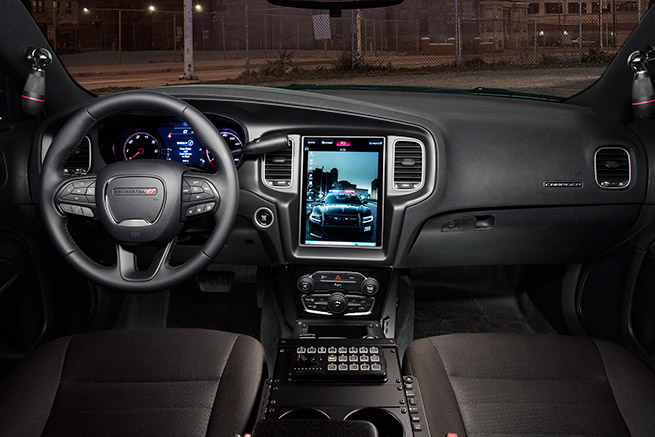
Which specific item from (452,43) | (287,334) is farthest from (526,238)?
(452,43)

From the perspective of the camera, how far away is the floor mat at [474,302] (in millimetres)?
3297

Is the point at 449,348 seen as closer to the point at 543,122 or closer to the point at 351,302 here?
the point at 351,302

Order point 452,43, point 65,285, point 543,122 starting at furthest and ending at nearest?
point 452,43, point 65,285, point 543,122

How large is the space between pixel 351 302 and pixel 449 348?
608mm

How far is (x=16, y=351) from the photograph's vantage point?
264 centimetres

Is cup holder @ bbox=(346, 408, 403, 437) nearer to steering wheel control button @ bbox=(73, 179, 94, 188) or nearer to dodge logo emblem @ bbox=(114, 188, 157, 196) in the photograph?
dodge logo emblem @ bbox=(114, 188, 157, 196)

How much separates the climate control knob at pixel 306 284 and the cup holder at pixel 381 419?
789mm

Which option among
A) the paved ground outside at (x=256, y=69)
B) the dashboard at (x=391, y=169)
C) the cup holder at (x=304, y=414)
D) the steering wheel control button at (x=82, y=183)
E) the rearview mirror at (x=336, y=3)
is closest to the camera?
the cup holder at (x=304, y=414)

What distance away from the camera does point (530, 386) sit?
6.24 ft

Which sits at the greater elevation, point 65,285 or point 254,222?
point 254,222

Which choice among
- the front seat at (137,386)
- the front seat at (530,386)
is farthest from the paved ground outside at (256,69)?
the front seat at (530,386)

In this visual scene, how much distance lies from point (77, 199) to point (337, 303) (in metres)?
1.10

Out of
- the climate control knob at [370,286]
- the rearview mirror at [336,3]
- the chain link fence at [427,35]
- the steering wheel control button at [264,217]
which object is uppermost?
the chain link fence at [427,35]

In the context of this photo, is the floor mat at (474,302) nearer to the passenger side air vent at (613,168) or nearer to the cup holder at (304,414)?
the passenger side air vent at (613,168)
